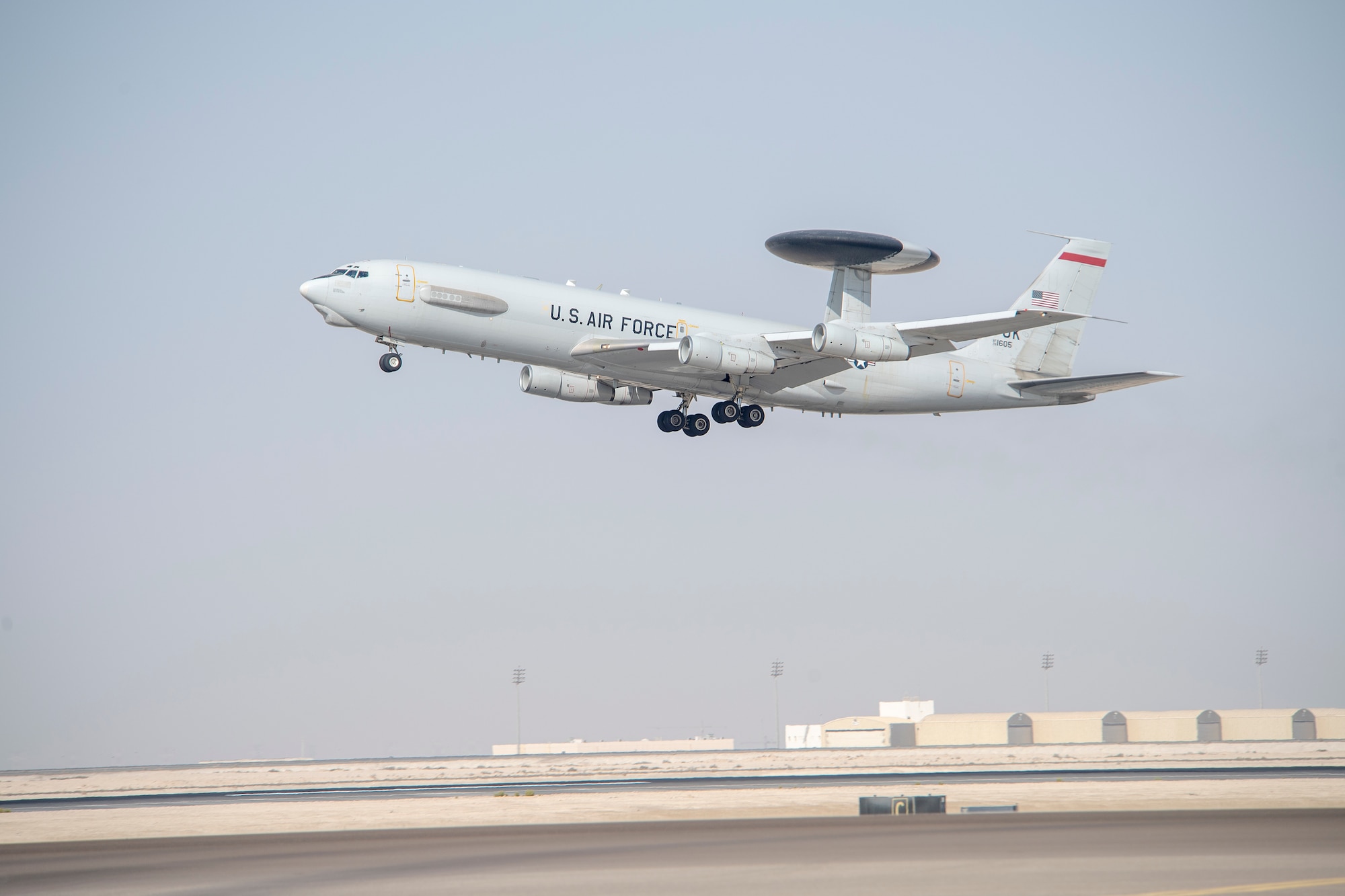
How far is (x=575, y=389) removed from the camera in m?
57.7

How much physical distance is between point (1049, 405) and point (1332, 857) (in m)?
36.4

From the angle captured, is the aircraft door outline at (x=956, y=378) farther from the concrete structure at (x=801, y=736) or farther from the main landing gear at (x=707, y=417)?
the concrete structure at (x=801, y=736)

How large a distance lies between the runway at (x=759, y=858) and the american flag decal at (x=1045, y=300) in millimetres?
31925

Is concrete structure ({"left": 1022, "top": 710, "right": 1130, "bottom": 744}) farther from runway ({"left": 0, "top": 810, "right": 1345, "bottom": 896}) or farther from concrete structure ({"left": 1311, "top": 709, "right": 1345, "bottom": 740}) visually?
runway ({"left": 0, "top": 810, "right": 1345, "bottom": 896})

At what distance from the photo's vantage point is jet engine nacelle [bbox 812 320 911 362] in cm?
4975

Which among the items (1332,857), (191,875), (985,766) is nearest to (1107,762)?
(985,766)

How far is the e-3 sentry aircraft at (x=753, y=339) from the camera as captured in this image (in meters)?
47.9

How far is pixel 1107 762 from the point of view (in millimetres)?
69125

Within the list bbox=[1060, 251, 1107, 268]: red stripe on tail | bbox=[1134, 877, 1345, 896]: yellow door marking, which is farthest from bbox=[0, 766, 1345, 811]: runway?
bbox=[1134, 877, 1345, 896]: yellow door marking

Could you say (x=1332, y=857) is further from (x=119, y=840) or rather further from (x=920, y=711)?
(x=920, y=711)

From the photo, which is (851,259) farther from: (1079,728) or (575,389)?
(1079,728)

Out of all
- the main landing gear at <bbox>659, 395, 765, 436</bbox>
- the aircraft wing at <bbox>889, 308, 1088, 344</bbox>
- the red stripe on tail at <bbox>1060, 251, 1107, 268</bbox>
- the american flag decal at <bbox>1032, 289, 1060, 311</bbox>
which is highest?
the red stripe on tail at <bbox>1060, 251, 1107, 268</bbox>

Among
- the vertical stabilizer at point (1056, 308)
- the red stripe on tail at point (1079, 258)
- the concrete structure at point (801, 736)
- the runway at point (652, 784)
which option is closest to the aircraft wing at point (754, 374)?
the vertical stabilizer at point (1056, 308)

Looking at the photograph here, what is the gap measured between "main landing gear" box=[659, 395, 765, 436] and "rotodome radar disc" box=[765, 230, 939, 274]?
8.60 meters
